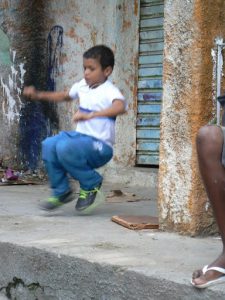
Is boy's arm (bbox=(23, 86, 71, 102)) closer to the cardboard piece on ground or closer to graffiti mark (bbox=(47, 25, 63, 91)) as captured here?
the cardboard piece on ground

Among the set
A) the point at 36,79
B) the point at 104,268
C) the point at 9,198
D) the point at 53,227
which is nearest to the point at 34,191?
the point at 9,198

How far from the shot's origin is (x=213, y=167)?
292cm

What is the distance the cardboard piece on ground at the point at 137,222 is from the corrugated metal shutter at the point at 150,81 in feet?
8.18

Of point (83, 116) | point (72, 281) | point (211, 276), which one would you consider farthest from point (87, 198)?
point (211, 276)

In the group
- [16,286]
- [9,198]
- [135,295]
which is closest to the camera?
[135,295]

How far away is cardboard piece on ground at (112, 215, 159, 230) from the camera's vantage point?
4430mm

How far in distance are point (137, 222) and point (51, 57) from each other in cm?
396

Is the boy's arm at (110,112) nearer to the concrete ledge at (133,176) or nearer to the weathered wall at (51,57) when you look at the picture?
the concrete ledge at (133,176)

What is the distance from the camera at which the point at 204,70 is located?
4.07m

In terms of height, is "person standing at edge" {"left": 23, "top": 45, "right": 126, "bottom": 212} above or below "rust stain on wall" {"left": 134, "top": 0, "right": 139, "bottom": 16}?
below

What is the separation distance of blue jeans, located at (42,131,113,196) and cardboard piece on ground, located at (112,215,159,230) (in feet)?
1.46

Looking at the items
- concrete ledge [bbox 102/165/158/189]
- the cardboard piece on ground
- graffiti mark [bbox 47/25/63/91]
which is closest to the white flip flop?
the cardboard piece on ground

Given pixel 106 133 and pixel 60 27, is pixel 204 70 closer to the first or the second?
pixel 106 133

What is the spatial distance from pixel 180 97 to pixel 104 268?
3.94 feet
